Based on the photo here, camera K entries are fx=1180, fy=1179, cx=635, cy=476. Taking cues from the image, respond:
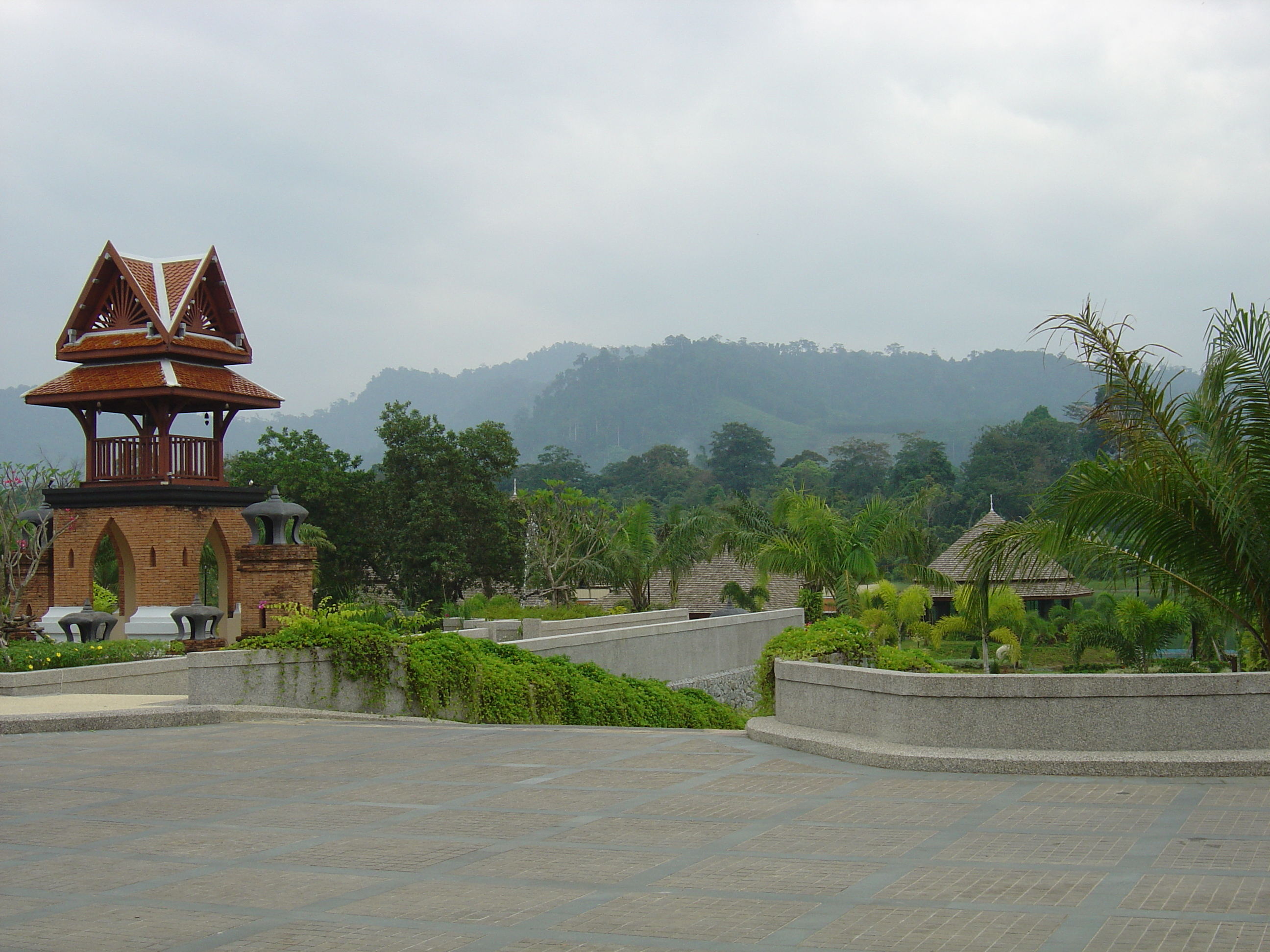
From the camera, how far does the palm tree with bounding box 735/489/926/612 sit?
2869 centimetres

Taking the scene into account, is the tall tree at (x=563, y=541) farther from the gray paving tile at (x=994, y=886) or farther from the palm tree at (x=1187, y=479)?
the gray paving tile at (x=994, y=886)

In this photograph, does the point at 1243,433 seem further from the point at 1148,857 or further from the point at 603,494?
the point at 603,494

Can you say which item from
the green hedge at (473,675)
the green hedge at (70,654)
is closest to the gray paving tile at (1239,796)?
the green hedge at (473,675)

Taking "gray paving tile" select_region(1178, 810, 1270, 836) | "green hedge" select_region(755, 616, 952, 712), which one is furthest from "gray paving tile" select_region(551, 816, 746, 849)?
A: "green hedge" select_region(755, 616, 952, 712)

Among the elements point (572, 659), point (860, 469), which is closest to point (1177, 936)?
point (572, 659)

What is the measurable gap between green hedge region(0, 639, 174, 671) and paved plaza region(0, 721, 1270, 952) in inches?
306

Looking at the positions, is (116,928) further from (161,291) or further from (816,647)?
(161,291)

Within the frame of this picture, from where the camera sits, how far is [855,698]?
11.1m

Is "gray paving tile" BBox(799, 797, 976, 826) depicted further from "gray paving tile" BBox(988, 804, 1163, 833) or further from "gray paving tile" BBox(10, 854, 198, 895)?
"gray paving tile" BBox(10, 854, 198, 895)

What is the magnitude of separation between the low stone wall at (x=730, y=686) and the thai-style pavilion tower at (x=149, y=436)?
10210 millimetres

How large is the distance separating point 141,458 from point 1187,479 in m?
21.8

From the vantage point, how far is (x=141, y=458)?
84.7 ft

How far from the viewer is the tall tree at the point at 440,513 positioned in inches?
1730

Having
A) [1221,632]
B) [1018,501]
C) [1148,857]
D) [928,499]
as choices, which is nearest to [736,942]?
[1148,857]
